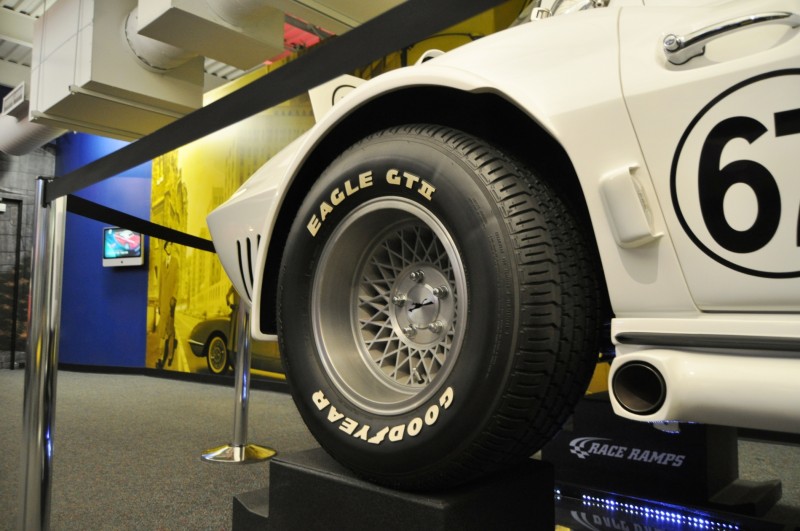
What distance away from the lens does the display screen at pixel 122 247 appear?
291 inches

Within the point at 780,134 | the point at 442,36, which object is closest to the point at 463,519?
the point at 780,134

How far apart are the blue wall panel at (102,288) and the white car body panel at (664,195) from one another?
23.7ft

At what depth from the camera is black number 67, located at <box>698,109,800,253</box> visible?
739mm

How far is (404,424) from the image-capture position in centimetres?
95

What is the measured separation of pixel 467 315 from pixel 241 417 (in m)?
2.10

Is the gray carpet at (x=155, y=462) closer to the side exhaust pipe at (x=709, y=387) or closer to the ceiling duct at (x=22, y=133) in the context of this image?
the side exhaust pipe at (x=709, y=387)

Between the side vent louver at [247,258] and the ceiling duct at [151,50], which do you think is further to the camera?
the ceiling duct at [151,50]

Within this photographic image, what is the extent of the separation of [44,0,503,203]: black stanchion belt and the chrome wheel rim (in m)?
0.25

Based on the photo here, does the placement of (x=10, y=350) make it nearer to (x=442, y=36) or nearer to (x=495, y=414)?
(x=442, y=36)

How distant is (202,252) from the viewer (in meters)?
6.60

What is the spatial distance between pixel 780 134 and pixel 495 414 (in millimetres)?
518

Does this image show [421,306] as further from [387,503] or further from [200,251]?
[200,251]

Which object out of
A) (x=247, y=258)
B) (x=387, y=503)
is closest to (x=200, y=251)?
(x=247, y=258)

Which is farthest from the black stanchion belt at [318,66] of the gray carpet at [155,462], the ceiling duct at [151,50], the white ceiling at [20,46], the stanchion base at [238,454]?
the white ceiling at [20,46]
